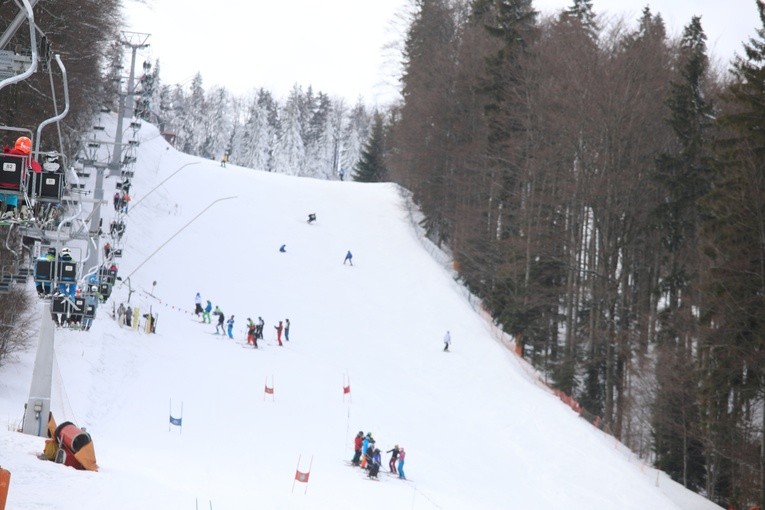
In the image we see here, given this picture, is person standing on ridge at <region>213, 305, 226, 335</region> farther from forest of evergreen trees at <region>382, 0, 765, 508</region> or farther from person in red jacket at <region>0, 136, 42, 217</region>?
person in red jacket at <region>0, 136, 42, 217</region>

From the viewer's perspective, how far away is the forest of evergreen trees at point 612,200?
910 inches

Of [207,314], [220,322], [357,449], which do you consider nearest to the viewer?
[357,449]

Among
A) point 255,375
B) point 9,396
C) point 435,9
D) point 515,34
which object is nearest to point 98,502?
point 9,396

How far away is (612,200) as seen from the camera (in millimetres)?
35781

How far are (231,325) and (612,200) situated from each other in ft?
56.5

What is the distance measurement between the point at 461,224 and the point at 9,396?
1286 inches

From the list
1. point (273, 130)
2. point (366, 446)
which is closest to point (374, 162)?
point (273, 130)

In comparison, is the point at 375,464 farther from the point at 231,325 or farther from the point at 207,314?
the point at 207,314

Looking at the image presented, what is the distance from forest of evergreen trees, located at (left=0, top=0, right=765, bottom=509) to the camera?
2311 cm

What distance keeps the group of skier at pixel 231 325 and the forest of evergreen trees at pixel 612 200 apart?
8708 mm

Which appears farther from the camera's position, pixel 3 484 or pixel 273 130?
pixel 273 130

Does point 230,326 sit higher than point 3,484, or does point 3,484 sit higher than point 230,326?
point 3,484

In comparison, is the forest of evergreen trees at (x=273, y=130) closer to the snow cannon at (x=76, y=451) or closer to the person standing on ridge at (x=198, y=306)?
the person standing on ridge at (x=198, y=306)

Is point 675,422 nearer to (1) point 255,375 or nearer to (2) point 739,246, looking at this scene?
(2) point 739,246
